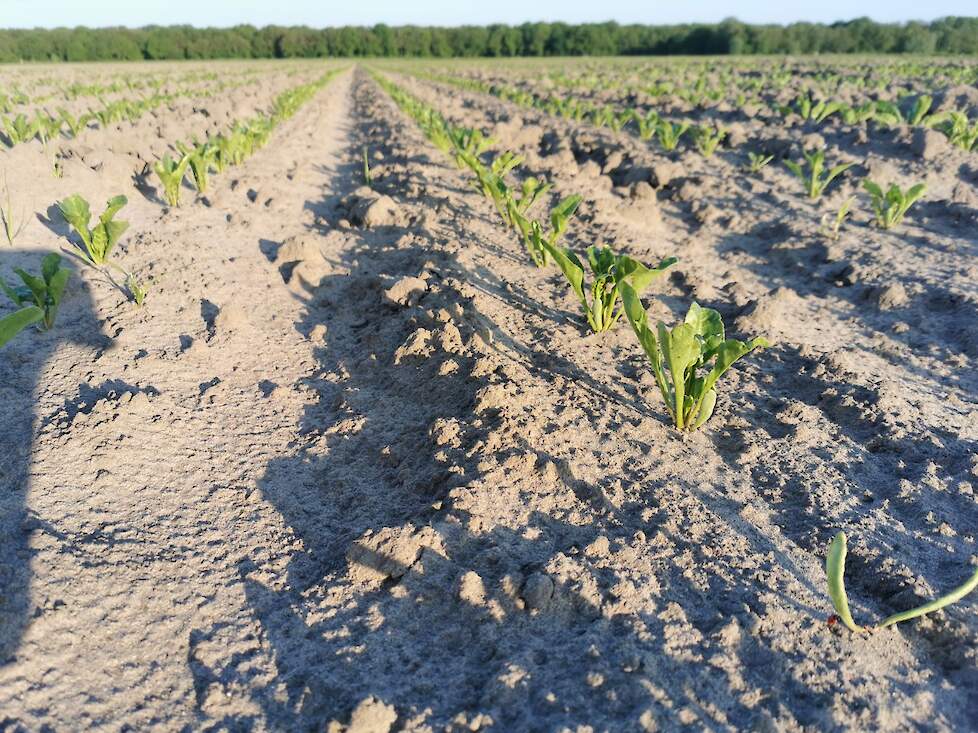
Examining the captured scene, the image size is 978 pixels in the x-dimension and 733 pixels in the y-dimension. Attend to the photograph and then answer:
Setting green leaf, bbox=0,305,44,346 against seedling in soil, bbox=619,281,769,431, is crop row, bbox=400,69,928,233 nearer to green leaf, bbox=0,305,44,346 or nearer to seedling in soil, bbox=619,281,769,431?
seedling in soil, bbox=619,281,769,431

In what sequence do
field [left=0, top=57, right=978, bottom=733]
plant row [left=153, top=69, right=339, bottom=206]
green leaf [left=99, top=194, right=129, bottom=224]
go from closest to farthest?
field [left=0, top=57, right=978, bottom=733]
green leaf [left=99, top=194, right=129, bottom=224]
plant row [left=153, top=69, right=339, bottom=206]

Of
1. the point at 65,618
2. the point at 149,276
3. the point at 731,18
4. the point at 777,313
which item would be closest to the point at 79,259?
the point at 149,276

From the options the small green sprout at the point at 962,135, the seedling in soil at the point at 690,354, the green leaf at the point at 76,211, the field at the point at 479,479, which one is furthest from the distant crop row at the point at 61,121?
the small green sprout at the point at 962,135

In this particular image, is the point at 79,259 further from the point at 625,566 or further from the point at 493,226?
the point at 625,566

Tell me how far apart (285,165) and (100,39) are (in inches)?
2767

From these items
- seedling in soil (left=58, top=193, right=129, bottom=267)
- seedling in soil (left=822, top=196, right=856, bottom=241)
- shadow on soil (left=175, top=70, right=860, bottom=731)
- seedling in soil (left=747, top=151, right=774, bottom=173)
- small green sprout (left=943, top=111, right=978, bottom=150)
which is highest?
seedling in soil (left=58, top=193, right=129, bottom=267)

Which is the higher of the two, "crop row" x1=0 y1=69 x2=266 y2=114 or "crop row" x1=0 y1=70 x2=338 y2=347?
"crop row" x1=0 y1=69 x2=266 y2=114

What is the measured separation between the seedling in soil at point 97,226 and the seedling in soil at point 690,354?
3.35 m

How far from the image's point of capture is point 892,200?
5.16 m

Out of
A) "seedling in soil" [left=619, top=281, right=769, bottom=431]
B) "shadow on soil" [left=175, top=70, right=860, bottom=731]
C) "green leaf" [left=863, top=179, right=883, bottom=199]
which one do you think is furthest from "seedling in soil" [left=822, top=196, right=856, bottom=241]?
"shadow on soil" [left=175, top=70, right=860, bottom=731]

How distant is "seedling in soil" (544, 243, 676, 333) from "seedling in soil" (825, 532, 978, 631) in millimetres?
1629

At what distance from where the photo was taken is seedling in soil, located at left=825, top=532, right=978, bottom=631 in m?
1.53

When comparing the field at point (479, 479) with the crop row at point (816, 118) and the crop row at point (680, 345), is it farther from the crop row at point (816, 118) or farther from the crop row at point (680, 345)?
the crop row at point (816, 118)

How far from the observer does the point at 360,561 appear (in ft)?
6.69
